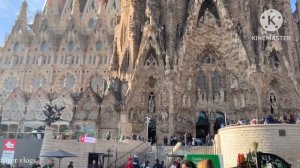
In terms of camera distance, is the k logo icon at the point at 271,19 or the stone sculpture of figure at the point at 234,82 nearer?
the stone sculpture of figure at the point at 234,82

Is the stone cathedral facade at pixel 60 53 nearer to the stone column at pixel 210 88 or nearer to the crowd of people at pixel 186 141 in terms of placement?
the stone column at pixel 210 88

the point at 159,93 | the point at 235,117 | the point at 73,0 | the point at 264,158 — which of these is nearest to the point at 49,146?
the point at 264,158

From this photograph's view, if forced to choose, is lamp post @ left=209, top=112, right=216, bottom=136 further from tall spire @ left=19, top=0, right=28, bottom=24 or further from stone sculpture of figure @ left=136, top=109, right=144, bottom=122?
tall spire @ left=19, top=0, right=28, bottom=24

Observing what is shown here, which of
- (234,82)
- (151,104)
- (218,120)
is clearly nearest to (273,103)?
(234,82)

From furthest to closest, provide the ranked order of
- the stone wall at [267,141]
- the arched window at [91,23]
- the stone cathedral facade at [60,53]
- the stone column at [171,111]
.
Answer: the arched window at [91,23] < the stone cathedral facade at [60,53] < the stone column at [171,111] < the stone wall at [267,141]

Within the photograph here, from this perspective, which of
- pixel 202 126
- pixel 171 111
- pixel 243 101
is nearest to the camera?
pixel 171 111

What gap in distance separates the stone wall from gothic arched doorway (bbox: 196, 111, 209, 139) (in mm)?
11408

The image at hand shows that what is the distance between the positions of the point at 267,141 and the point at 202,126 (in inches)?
506

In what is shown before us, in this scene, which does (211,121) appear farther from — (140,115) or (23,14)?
(23,14)

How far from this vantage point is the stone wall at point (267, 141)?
22.0 metres

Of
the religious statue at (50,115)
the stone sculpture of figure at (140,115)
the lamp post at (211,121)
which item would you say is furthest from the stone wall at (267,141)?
the stone sculpture of figure at (140,115)

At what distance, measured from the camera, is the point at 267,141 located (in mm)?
22203

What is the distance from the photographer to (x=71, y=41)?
52.5m

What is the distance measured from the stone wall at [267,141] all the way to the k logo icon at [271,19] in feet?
52.2
